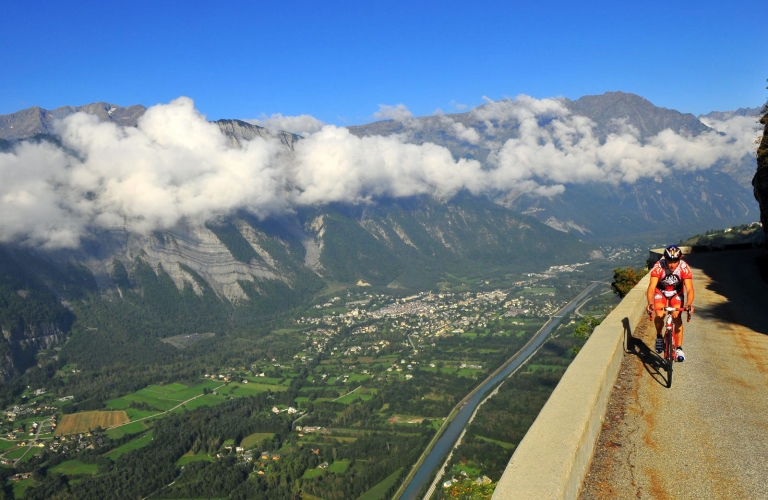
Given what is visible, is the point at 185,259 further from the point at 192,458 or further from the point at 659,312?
the point at 659,312

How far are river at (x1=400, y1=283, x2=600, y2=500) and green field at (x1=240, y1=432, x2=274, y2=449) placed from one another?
1974cm

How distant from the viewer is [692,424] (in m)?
7.70

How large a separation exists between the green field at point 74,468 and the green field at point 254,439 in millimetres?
14518

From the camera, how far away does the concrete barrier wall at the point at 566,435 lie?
514 cm

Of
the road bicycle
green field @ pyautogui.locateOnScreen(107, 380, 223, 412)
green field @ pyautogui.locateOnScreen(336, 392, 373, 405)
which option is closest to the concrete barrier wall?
the road bicycle

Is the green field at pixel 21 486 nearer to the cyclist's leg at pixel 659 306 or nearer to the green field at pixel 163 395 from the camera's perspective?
the green field at pixel 163 395

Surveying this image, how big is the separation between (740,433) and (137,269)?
16940 centimetres

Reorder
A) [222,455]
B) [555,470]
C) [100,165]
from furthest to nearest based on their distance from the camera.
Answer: [100,165] < [222,455] < [555,470]

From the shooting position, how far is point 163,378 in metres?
92.8

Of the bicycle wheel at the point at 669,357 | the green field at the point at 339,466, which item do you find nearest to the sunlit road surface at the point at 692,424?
the bicycle wheel at the point at 669,357

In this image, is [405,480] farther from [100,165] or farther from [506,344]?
[100,165]

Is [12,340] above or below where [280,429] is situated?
above

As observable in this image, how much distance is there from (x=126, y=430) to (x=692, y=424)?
71.0m

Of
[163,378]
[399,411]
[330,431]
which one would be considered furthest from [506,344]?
[163,378]
